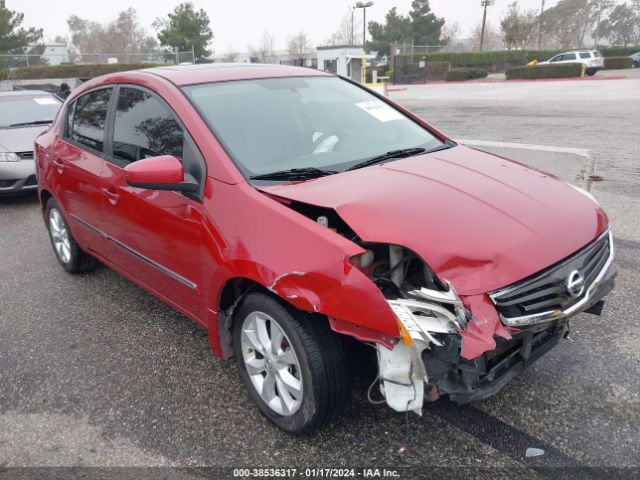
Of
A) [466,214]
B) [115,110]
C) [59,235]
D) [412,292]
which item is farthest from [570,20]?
[412,292]

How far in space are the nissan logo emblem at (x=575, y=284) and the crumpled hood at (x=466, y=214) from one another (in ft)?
0.31

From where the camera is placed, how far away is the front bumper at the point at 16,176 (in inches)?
286

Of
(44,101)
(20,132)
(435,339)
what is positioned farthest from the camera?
(44,101)

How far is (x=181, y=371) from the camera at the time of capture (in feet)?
10.7

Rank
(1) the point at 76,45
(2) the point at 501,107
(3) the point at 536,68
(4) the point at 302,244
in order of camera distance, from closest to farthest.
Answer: (4) the point at 302,244 < (2) the point at 501,107 < (3) the point at 536,68 < (1) the point at 76,45

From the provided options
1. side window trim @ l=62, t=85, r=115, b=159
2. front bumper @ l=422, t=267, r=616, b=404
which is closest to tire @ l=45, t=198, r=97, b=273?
side window trim @ l=62, t=85, r=115, b=159

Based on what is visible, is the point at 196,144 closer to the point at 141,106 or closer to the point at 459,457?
the point at 141,106

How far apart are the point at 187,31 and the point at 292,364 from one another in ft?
162

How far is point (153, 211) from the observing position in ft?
10.3

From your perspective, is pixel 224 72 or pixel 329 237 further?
pixel 224 72

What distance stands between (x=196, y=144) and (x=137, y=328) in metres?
1.60

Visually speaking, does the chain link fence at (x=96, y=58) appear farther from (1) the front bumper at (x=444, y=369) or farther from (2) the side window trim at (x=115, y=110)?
(1) the front bumper at (x=444, y=369)

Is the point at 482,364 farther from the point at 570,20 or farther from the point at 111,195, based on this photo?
the point at 570,20

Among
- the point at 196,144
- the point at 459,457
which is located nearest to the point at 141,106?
the point at 196,144
